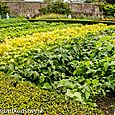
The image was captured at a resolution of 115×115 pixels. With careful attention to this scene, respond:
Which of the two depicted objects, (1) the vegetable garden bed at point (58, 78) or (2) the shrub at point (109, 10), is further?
(2) the shrub at point (109, 10)

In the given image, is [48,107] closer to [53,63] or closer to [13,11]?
[53,63]

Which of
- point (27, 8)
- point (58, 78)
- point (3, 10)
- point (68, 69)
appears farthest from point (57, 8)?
point (58, 78)

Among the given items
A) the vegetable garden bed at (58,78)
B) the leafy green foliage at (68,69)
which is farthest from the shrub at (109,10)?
the leafy green foliage at (68,69)

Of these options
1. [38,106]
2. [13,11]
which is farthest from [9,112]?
[13,11]

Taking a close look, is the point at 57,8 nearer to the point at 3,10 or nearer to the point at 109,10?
the point at 3,10

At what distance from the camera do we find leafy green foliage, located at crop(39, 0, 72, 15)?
21938mm

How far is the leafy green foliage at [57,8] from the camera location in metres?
21.9

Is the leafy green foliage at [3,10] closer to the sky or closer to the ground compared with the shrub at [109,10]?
closer to the sky

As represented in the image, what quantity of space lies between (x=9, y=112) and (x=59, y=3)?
19972mm

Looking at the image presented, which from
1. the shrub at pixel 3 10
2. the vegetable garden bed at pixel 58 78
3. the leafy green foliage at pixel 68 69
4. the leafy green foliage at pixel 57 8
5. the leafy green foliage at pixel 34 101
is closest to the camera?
the leafy green foliage at pixel 34 101

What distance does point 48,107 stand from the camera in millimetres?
2746

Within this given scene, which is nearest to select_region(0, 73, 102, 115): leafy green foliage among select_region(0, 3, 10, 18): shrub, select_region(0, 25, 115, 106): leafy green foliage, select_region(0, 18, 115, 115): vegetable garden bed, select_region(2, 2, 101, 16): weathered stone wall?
select_region(0, 18, 115, 115): vegetable garden bed

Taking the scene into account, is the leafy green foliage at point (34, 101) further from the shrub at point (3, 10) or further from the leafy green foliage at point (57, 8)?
the leafy green foliage at point (57, 8)

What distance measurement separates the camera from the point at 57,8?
2194cm
